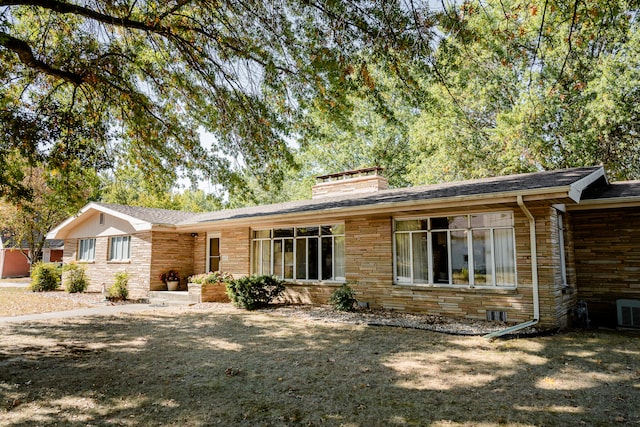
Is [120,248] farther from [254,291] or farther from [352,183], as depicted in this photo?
[352,183]

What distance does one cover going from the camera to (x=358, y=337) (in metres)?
7.74

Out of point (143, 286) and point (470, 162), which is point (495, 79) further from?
point (143, 286)

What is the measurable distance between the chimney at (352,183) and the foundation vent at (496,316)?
6.88m

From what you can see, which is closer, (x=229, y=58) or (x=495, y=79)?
(x=229, y=58)

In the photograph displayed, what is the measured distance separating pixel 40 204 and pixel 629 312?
2842cm

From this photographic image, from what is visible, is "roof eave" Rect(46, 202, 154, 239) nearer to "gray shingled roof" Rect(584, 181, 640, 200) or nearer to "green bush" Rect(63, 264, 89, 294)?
"green bush" Rect(63, 264, 89, 294)

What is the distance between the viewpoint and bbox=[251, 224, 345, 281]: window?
1231cm

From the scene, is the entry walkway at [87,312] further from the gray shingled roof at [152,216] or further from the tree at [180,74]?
the tree at [180,74]

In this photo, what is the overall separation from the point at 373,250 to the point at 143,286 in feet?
33.1

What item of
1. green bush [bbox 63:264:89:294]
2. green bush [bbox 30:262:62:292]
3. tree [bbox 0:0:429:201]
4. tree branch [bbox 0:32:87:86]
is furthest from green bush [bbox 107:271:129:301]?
tree branch [bbox 0:32:87:86]

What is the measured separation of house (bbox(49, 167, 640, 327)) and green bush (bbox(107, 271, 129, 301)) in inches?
225

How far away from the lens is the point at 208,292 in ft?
45.2

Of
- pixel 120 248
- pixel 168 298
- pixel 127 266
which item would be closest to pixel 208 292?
pixel 168 298

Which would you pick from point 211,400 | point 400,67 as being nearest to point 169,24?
point 400,67
